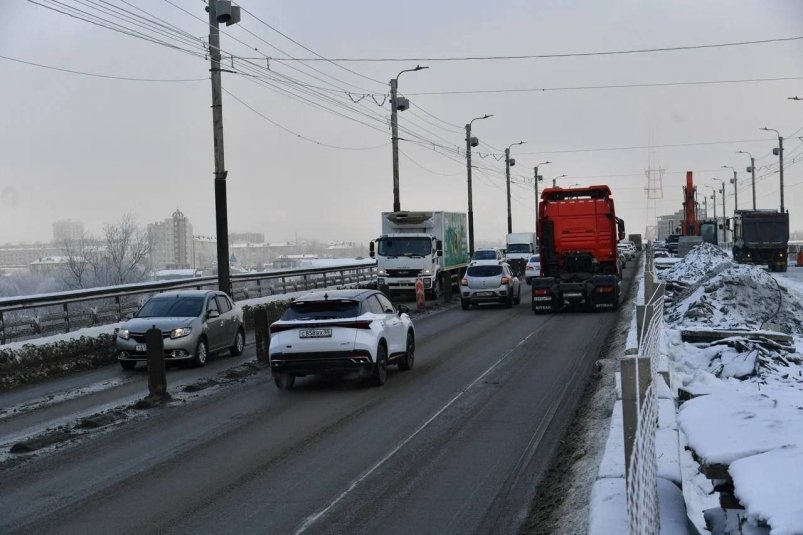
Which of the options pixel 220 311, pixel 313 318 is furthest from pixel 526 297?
pixel 313 318

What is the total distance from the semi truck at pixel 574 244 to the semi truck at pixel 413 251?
8.49 m

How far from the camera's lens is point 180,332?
65.4 feet

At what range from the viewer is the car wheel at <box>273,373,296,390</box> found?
52.6 ft

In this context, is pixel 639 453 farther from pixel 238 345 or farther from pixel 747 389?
pixel 238 345

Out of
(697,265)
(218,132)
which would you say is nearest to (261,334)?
(218,132)

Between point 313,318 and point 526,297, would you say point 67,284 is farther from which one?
point 313,318

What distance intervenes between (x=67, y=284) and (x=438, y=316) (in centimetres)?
6156

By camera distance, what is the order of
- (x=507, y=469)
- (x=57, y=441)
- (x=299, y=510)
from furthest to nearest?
(x=57, y=441) < (x=507, y=469) < (x=299, y=510)

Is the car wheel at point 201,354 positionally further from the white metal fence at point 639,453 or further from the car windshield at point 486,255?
the car windshield at point 486,255

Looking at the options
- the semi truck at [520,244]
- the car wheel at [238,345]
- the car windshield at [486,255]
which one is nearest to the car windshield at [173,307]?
the car wheel at [238,345]

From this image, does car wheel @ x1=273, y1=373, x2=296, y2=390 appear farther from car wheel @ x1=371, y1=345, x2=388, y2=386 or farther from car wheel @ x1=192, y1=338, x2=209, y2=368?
car wheel @ x1=192, y1=338, x2=209, y2=368

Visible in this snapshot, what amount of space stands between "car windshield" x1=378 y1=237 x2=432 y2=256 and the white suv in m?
25.0

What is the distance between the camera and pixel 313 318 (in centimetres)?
1557

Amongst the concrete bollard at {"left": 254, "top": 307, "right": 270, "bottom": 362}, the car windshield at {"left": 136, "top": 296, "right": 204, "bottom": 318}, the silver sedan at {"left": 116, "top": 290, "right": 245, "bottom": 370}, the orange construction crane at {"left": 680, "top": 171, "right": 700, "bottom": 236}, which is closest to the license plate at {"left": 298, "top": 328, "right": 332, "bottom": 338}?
the silver sedan at {"left": 116, "top": 290, "right": 245, "bottom": 370}
